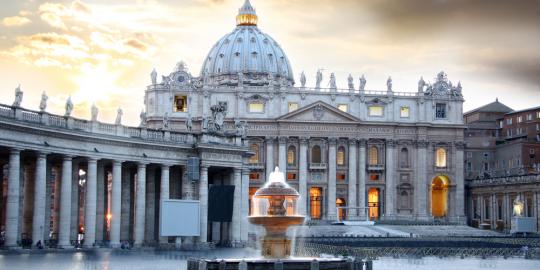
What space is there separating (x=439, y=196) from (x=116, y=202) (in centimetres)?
10624

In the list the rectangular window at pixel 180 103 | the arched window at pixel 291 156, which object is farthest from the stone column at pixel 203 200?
the arched window at pixel 291 156

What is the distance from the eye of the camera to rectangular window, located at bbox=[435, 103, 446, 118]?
169 m

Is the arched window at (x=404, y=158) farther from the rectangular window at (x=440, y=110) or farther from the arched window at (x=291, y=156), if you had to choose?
the arched window at (x=291, y=156)

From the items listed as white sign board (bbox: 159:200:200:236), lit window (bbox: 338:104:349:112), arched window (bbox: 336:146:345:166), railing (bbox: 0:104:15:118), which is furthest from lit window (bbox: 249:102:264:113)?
railing (bbox: 0:104:15:118)

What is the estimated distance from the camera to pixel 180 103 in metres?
159

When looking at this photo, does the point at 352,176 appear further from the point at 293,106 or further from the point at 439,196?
the point at 439,196

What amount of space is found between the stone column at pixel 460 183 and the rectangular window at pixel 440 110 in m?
5.61

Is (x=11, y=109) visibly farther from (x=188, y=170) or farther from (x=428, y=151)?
(x=428, y=151)

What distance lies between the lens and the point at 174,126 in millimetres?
155125

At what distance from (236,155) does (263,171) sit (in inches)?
3032

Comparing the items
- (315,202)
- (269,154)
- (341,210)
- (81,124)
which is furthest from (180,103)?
(81,124)

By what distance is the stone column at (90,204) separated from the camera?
7269cm

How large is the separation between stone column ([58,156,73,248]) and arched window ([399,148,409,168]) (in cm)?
10235

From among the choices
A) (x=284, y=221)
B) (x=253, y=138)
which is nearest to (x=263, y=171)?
(x=253, y=138)
